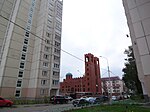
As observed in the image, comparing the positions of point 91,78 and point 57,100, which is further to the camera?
point 91,78

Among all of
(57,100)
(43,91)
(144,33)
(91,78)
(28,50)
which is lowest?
(57,100)

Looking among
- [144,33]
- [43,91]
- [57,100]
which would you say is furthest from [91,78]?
[144,33]

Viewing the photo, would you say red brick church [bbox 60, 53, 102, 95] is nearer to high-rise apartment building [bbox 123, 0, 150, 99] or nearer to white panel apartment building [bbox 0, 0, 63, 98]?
white panel apartment building [bbox 0, 0, 63, 98]

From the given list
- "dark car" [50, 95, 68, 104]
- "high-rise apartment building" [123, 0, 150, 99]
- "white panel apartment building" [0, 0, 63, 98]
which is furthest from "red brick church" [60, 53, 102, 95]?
"high-rise apartment building" [123, 0, 150, 99]

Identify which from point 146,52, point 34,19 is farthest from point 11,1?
point 146,52

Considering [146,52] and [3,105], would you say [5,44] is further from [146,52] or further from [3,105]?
[146,52]

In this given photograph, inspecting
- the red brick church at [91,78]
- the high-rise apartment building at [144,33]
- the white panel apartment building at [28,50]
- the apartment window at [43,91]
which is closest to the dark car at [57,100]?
the apartment window at [43,91]

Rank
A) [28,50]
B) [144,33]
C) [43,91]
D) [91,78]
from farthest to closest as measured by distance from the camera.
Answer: [91,78]
[28,50]
[43,91]
[144,33]

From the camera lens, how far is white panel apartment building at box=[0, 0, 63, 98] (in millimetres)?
32062

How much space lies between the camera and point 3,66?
3103 cm

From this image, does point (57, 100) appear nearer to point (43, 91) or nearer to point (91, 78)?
point (43, 91)

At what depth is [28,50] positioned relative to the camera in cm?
3712

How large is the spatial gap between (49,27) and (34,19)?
5739mm

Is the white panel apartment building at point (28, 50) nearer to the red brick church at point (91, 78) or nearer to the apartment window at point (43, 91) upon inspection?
the apartment window at point (43, 91)
